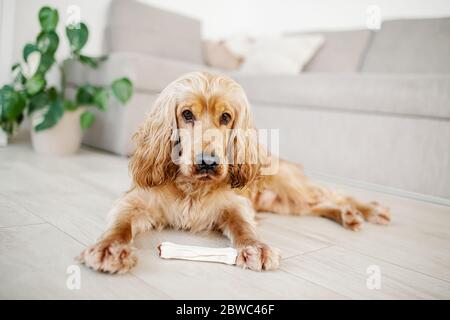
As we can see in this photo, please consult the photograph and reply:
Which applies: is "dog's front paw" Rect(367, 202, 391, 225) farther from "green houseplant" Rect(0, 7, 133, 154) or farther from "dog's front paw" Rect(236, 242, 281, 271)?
"green houseplant" Rect(0, 7, 133, 154)

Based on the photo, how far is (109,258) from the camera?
1305mm

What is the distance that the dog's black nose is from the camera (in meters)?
1.56

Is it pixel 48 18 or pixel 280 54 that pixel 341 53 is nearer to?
pixel 280 54

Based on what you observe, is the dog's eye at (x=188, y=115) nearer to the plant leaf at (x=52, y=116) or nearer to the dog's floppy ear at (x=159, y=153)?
the dog's floppy ear at (x=159, y=153)

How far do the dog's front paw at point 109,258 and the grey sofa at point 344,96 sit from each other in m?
2.43

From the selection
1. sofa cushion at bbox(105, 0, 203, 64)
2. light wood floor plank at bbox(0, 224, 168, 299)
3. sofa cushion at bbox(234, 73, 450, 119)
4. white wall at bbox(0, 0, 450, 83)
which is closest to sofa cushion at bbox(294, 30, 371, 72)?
white wall at bbox(0, 0, 450, 83)

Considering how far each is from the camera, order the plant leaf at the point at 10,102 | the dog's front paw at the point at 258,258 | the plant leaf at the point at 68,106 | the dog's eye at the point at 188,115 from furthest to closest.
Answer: the plant leaf at the point at 68,106
the plant leaf at the point at 10,102
the dog's eye at the point at 188,115
the dog's front paw at the point at 258,258

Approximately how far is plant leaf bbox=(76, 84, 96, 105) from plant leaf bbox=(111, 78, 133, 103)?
365 millimetres

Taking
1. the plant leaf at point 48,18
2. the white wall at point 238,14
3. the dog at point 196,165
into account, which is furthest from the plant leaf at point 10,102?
the dog at point 196,165

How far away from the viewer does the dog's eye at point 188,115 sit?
174 centimetres

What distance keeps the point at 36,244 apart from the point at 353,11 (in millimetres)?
4814
